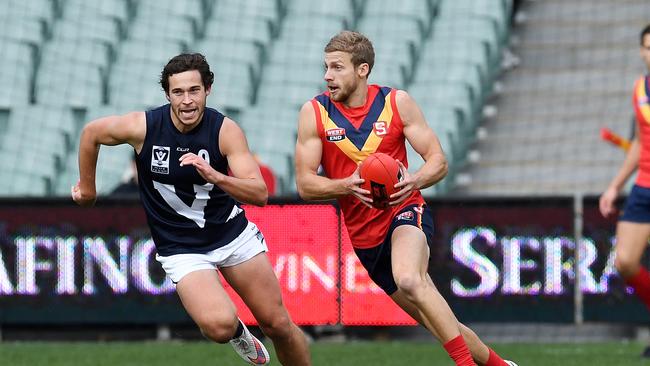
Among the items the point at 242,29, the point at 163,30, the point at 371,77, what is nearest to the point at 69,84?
Answer: the point at 163,30

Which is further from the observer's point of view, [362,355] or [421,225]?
[362,355]

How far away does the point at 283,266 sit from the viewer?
1234cm

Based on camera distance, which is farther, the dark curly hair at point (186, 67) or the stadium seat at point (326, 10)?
the stadium seat at point (326, 10)

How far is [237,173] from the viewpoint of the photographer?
7.51 meters

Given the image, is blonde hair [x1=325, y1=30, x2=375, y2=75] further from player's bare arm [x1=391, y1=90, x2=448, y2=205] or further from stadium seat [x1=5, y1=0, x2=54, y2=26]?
stadium seat [x1=5, y1=0, x2=54, y2=26]

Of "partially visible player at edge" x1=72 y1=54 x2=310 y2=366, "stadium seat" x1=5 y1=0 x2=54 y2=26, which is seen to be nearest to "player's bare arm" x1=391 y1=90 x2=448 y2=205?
"partially visible player at edge" x1=72 y1=54 x2=310 y2=366

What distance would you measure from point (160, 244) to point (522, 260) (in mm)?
5104

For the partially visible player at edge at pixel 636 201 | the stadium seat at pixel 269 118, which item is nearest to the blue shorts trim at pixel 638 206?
the partially visible player at edge at pixel 636 201

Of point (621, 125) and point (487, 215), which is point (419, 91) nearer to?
point (621, 125)

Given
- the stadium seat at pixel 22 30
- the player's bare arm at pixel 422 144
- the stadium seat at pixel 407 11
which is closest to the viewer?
the player's bare arm at pixel 422 144

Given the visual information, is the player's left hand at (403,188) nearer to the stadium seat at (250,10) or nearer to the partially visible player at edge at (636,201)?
the partially visible player at edge at (636,201)

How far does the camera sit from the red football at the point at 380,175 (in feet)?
24.9

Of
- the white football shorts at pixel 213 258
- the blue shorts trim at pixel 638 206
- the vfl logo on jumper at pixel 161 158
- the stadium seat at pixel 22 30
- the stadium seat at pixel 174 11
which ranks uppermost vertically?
the stadium seat at pixel 174 11

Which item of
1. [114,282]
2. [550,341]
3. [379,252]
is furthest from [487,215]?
[379,252]
